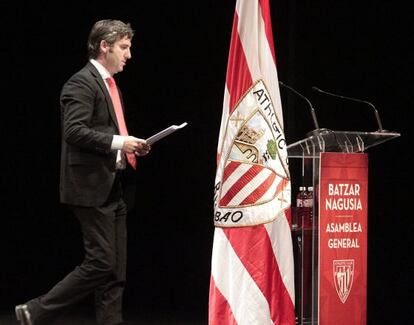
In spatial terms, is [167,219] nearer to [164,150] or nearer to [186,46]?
[164,150]

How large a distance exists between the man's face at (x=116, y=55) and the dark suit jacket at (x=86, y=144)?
5.3 inches

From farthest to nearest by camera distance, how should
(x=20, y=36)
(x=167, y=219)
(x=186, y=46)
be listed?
1. (x=167, y=219)
2. (x=186, y=46)
3. (x=20, y=36)

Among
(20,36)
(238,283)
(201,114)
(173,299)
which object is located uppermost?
(20,36)

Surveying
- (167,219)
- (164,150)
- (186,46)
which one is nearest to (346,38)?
(186,46)

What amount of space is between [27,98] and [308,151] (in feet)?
9.78

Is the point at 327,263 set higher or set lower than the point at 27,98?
lower

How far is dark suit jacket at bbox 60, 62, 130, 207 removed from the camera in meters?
3.04

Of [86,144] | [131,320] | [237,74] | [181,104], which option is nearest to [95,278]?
[86,144]

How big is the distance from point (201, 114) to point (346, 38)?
1.26m

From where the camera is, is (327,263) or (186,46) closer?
(327,263)

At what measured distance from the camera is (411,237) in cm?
621

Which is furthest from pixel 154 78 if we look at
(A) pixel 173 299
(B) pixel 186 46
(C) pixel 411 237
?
(C) pixel 411 237

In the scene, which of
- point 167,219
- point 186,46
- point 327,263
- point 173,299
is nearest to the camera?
point 327,263

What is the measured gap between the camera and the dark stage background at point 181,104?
563 cm
